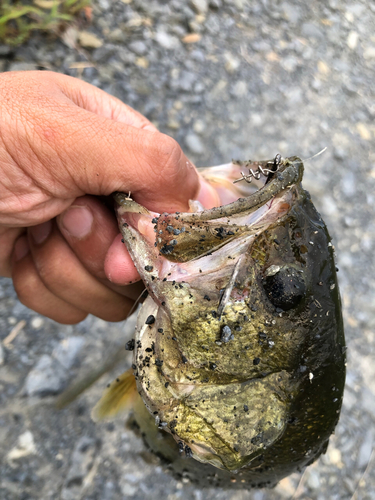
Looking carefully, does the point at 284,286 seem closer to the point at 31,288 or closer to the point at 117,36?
the point at 31,288

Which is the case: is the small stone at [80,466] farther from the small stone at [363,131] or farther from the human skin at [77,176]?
the small stone at [363,131]

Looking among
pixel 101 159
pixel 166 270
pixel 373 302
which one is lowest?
pixel 373 302

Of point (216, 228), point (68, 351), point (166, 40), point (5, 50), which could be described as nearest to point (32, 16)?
point (5, 50)

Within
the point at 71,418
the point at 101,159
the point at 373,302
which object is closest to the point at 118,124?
the point at 101,159

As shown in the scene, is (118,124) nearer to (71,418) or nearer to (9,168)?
(9,168)

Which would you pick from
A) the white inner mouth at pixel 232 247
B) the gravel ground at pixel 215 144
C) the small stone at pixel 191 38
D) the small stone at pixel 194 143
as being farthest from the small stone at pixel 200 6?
the white inner mouth at pixel 232 247

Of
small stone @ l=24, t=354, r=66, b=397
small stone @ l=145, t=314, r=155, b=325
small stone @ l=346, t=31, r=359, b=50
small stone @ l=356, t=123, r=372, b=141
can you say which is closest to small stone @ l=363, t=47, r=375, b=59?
small stone @ l=346, t=31, r=359, b=50

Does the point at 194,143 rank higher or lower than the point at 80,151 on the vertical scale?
lower
